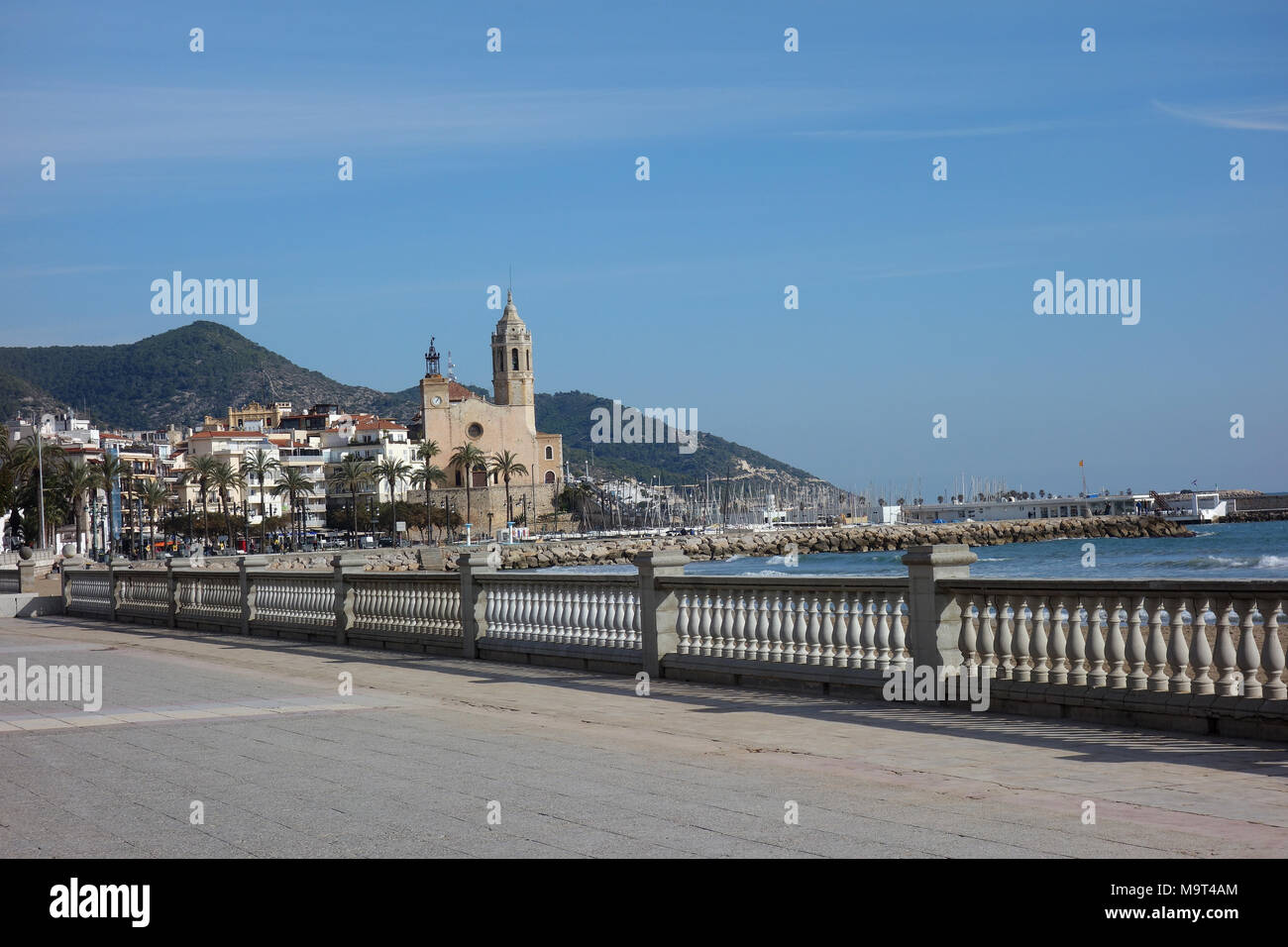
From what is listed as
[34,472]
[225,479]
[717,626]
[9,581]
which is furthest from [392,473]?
[717,626]

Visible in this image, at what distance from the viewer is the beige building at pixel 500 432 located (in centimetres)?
17238

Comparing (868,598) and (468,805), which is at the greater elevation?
(868,598)

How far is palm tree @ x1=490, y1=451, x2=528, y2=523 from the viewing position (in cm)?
16838

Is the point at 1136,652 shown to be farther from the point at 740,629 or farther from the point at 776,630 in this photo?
the point at 740,629

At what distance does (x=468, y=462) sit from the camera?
164250 mm

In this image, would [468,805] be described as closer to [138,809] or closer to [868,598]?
[138,809]

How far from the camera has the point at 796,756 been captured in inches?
381

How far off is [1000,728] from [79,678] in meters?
11.9

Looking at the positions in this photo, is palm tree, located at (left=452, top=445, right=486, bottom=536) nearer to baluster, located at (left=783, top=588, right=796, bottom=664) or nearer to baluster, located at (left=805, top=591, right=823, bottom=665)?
baluster, located at (left=783, top=588, right=796, bottom=664)

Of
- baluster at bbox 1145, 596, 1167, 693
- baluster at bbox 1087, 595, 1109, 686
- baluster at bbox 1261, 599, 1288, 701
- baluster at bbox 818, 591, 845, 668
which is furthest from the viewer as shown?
baluster at bbox 818, 591, 845, 668

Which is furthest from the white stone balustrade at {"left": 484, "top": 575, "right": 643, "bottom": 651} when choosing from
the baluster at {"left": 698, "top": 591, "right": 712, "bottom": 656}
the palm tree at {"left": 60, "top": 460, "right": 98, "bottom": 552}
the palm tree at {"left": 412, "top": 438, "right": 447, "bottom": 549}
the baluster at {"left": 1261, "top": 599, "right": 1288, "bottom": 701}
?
the palm tree at {"left": 412, "top": 438, "right": 447, "bottom": 549}

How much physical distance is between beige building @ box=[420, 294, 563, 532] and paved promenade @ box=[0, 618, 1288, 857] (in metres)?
155

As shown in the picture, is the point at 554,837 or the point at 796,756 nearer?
the point at 554,837
